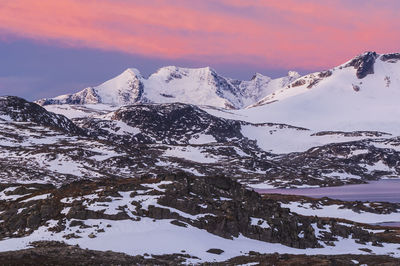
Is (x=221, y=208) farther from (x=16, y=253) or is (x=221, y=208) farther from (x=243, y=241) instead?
(x=16, y=253)

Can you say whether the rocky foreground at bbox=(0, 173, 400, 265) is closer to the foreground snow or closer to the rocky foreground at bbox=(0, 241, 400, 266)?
the foreground snow

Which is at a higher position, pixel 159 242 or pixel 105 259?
pixel 105 259

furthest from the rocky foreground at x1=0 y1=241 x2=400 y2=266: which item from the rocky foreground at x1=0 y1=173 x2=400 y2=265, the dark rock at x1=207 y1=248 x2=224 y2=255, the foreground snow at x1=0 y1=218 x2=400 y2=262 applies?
the dark rock at x1=207 y1=248 x2=224 y2=255

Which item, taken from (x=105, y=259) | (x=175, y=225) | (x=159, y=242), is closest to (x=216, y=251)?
(x=159, y=242)

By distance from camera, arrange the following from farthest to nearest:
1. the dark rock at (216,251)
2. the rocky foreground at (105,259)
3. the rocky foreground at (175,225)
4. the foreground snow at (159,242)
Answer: the rocky foreground at (175,225)
the dark rock at (216,251)
the foreground snow at (159,242)
the rocky foreground at (105,259)

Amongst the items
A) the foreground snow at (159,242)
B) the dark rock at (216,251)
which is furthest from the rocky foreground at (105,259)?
the dark rock at (216,251)

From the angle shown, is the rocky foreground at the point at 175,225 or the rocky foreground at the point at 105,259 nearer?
the rocky foreground at the point at 105,259

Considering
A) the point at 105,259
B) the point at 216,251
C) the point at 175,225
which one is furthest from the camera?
the point at 175,225

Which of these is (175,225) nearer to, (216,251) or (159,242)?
(159,242)

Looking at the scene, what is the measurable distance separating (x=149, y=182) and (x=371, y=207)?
80391 millimetres

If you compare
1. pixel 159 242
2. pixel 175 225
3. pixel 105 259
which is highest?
pixel 105 259

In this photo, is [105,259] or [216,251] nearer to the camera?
[105,259]

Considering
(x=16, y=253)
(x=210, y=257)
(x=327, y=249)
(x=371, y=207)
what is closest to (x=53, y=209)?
(x=16, y=253)

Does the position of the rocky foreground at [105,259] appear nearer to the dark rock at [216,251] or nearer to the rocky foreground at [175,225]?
the rocky foreground at [175,225]
